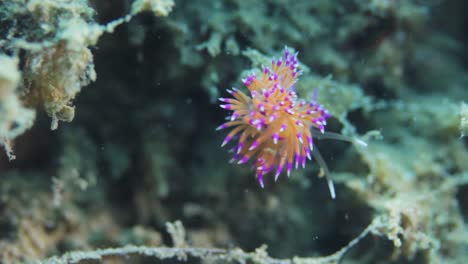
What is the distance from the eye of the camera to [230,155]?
348 cm

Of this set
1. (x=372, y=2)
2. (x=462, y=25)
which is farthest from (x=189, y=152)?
(x=462, y=25)

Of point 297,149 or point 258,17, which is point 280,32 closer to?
point 258,17

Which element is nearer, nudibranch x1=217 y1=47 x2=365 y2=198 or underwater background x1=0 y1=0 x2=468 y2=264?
nudibranch x1=217 y1=47 x2=365 y2=198

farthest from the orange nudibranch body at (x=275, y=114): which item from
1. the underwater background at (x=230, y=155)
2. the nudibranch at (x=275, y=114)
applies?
the underwater background at (x=230, y=155)

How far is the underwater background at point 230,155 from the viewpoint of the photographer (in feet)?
9.02

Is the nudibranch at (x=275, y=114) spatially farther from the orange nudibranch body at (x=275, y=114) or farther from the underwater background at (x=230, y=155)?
the underwater background at (x=230, y=155)

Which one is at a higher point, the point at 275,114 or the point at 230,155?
the point at 230,155

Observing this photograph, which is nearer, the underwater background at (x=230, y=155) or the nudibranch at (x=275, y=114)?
the nudibranch at (x=275, y=114)

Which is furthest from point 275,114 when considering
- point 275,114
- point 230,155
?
point 230,155

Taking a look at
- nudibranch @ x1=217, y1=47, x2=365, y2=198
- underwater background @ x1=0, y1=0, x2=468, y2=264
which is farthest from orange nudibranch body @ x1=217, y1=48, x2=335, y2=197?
underwater background @ x1=0, y1=0, x2=468, y2=264

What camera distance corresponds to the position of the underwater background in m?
2.75

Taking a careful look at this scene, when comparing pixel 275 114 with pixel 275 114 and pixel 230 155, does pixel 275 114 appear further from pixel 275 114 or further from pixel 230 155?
pixel 230 155

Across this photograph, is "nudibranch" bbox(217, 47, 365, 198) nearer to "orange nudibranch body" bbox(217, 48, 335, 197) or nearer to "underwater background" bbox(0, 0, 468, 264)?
"orange nudibranch body" bbox(217, 48, 335, 197)

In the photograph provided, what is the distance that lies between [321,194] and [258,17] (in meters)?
1.74
